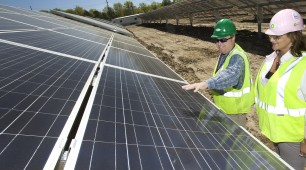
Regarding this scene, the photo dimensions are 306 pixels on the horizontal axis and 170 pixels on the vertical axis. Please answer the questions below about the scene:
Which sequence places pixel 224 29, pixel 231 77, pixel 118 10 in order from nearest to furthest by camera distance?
pixel 231 77 < pixel 224 29 < pixel 118 10

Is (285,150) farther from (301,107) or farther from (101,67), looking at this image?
(101,67)

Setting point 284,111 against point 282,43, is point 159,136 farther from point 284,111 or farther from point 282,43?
point 282,43

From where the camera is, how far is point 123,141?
9.39 ft

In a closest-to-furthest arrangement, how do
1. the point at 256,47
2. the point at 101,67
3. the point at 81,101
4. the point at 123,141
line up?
the point at 123,141, the point at 81,101, the point at 101,67, the point at 256,47

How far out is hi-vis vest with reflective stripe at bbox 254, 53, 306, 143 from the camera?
3805mm

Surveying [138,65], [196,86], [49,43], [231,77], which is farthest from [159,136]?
[49,43]

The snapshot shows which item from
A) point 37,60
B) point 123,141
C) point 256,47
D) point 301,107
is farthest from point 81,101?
point 256,47

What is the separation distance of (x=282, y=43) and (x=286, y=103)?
2.98 ft

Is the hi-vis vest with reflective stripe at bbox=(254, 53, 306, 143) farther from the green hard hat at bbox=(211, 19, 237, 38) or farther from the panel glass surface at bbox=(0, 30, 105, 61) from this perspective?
the panel glass surface at bbox=(0, 30, 105, 61)

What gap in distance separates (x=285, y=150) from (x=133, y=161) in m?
2.80

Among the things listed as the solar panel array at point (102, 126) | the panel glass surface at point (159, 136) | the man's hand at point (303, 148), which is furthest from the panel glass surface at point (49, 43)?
the man's hand at point (303, 148)

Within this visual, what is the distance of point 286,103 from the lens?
392cm

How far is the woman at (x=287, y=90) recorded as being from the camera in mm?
3820

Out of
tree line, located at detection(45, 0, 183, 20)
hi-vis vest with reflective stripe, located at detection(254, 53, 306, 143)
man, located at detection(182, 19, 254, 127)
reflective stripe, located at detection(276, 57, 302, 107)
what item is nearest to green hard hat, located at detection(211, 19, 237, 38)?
man, located at detection(182, 19, 254, 127)
